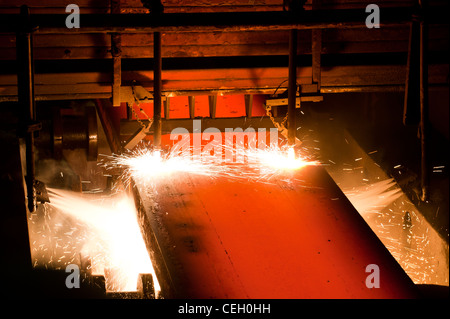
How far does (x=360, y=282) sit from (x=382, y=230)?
7.50 feet

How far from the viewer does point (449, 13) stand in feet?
9.70

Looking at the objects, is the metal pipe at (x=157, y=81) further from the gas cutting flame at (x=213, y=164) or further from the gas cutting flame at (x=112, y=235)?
the gas cutting flame at (x=112, y=235)

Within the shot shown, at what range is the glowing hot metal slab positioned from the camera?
3.08 metres

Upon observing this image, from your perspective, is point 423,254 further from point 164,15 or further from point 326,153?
point 164,15

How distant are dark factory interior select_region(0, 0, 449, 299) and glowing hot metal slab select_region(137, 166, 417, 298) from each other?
1 cm

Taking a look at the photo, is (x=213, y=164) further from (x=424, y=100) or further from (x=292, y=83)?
(x=424, y=100)

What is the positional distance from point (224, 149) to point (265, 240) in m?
1.62

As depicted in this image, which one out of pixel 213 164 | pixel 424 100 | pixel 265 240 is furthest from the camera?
pixel 213 164

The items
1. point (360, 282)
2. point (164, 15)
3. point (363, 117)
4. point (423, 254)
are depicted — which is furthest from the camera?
point (363, 117)

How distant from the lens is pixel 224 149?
4863 mm

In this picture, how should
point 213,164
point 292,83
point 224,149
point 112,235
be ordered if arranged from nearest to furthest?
point 292,83
point 213,164
point 224,149
point 112,235

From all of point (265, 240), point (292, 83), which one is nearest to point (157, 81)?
point (292, 83)

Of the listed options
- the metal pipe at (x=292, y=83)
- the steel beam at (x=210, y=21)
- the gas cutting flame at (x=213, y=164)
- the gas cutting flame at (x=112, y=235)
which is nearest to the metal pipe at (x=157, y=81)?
the steel beam at (x=210, y=21)
